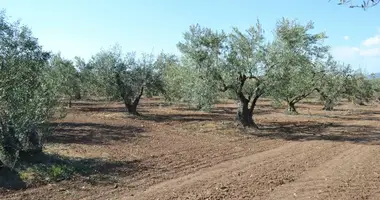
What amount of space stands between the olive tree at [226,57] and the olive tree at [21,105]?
1126 centimetres

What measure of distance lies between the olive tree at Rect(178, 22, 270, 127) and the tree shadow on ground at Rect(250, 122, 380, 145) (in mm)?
2856

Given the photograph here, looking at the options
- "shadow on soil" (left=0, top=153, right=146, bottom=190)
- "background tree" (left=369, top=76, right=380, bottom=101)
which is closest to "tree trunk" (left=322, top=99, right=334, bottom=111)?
"background tree" (left=369, top=76, right=380, bottom=101)

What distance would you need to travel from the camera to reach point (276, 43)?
23672 mm

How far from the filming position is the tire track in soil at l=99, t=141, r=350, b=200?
403 inches

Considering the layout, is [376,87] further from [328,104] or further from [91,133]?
[91,133]

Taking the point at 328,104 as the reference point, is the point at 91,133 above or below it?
below

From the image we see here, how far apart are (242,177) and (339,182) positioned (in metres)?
2.70

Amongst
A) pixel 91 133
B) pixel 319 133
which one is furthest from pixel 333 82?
pixel 91 133

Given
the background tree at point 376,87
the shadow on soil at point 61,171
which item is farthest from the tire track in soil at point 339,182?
the background tree at point 376,87

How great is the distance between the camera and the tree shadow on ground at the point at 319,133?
2162 cm

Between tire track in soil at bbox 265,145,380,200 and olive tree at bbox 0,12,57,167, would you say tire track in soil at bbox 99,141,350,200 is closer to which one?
tire track in soil at bbox 265,145,380,200

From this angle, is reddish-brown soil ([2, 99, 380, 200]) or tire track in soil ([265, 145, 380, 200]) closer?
tire track in soil ([265, 145, 380, 200])

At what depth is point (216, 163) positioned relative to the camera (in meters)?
14.2

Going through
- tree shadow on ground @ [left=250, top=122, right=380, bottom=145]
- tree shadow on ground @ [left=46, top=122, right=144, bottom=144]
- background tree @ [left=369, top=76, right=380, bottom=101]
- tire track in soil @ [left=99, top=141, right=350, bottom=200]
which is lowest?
tire track in soil @ [left=99, top=141, right=350, bottom=200]
